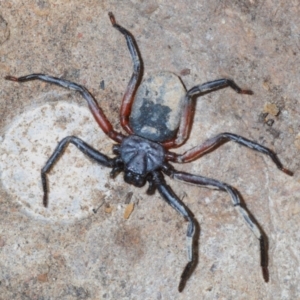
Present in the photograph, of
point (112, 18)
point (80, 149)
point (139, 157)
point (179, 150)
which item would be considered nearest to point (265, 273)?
point (179, 150)

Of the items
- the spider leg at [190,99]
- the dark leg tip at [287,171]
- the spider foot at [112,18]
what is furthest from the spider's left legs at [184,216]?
the spider foot at [112,18]

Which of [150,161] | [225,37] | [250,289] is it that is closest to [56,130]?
[150,161]

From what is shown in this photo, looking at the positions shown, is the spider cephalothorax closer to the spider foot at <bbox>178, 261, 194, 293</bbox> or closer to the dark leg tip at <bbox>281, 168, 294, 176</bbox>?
the spider foot at <bbox>178, 261, 194, 293</bbox>

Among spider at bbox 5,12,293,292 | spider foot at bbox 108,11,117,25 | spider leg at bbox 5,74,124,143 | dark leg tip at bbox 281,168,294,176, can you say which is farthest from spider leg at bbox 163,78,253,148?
spider foot at bbox 108,11,117,25

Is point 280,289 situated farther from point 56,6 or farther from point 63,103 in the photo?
point 56,6

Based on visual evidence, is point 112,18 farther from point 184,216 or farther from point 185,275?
point 185,275
